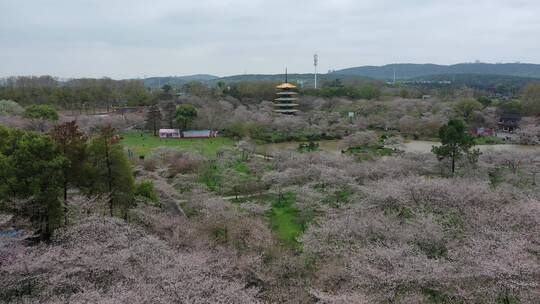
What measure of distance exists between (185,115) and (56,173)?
1308 inches

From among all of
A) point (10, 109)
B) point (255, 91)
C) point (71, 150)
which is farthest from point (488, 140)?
point (10, 109)

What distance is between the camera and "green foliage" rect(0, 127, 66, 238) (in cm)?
1394

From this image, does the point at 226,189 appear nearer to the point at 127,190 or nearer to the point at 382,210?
the point at 127,190

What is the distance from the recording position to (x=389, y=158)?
25938 millimetres

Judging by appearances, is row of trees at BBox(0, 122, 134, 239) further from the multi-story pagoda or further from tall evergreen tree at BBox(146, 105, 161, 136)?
the multi-story pagoda

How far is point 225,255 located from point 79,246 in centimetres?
426

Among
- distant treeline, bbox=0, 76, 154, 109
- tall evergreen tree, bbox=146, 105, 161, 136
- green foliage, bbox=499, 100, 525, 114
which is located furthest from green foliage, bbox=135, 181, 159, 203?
distant treeline, bbox=0, 76, 154, 109

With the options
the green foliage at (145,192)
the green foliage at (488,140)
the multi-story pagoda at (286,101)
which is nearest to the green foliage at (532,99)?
the green foliage at (488,140)

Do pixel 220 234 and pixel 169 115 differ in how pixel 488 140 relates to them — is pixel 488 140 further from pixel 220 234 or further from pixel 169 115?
pixel 169 115

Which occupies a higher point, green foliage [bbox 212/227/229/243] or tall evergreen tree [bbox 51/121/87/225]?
tall evergreen tree [bbox 51/121/87/225]

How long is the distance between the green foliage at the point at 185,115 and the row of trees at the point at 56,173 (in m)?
29.1

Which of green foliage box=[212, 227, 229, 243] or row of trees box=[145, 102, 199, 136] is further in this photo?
row of trees box=[145, 102, 199, 136]

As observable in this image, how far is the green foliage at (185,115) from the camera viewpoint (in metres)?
46.3

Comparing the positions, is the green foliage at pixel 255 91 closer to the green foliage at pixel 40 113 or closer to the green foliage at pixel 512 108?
the green foliage at pixel 40 113
